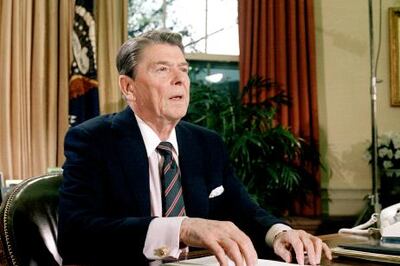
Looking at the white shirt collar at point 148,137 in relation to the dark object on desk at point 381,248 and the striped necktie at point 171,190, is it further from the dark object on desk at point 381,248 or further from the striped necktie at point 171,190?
the dark object on desk at point 381,248

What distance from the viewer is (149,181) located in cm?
163

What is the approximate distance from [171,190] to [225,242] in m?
0.59

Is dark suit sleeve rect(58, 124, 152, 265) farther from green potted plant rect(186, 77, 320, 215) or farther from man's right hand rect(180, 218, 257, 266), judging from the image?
green potted plant rect(186, 77, 320, 215)

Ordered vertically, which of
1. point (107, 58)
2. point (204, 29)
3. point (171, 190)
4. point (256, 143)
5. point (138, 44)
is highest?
point (204, 29)

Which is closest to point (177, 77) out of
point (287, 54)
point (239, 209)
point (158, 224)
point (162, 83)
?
point (162, 83)

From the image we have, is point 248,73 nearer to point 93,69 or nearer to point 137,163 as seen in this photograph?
point 93,69

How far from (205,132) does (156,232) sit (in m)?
0.72

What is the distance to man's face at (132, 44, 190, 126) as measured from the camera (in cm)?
173

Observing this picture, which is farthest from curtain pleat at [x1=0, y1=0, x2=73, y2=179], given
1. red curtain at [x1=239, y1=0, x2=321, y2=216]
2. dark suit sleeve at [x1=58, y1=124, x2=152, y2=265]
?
dark suit sleeve at [x1=58, y1=124, x2=152, y2=265]

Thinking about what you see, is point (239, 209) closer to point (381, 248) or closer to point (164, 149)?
point (164, 149)

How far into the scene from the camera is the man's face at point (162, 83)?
1.73m

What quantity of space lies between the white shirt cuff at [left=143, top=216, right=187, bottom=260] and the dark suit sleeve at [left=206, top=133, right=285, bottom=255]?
414 millimetres

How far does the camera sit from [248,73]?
4.32 m

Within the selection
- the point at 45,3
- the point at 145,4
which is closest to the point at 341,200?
the point at 145,4
